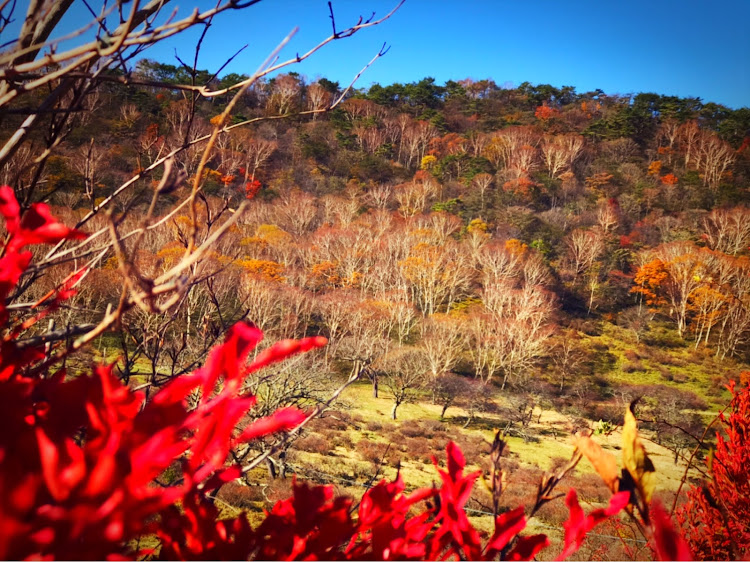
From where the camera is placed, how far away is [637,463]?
48 cm

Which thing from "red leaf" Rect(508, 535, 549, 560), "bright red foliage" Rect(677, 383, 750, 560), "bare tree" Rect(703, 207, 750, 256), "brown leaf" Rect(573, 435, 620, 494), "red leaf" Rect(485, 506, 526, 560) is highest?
"bare tree" Rect(703, 207, 750, 256)

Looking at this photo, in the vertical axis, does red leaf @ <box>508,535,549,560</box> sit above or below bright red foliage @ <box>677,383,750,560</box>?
above

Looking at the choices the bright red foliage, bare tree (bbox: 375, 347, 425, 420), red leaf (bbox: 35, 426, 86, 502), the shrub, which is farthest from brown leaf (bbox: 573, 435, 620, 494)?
bare tree (bbox: 375, 347, 425, 420)

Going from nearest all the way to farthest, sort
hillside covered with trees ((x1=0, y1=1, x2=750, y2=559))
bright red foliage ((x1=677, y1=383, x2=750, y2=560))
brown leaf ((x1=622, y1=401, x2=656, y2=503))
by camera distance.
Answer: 1. brown leaf ((x1=622, y1=401, x2=656, y2=503))
2. hillside covered with trees ((x1=0, y1=1, x2=750, y2=559))
3. bright red foliage ((x1=677, y1=383, x2=750, y2=560))

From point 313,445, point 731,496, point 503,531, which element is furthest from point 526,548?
point 313,445

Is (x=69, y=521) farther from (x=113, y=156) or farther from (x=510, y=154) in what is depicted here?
(x=510, y=154)

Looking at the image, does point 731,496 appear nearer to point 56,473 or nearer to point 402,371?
point 56,473

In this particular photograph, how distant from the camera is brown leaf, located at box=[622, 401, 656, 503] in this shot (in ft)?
1.55

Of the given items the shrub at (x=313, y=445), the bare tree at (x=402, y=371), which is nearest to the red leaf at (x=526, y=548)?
the shrub at (x=313, y=445)

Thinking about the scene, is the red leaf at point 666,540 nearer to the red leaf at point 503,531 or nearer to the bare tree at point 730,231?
the red leaf at point 503,531

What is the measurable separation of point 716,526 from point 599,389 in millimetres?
21189

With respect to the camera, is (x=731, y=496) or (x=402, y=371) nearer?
(x=731, y=496)

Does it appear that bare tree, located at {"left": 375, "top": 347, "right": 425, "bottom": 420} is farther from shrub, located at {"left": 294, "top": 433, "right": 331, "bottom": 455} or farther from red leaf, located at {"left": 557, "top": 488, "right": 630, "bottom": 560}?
red leaf, located at {"left": 557, "top": 488, "right": 630, "bottom": 560}

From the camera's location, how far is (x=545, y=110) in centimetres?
4678
